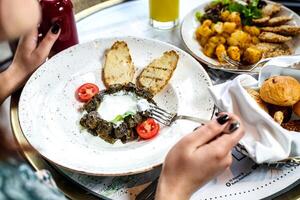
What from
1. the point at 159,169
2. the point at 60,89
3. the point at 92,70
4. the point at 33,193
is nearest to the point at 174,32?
the point at 92,70

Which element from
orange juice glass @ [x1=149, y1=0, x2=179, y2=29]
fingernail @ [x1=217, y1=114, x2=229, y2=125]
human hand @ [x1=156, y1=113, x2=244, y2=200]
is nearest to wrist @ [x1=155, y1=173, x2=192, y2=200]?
human hand @ [x1=156, y1=113, x2=244, y2=200]

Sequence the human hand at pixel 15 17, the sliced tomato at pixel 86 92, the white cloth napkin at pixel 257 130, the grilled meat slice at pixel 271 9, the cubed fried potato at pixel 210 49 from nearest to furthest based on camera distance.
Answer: the human hand at pixel 15 17
the white cloth napkin at pixel 257 130
the sliced tomato at pixel 86 92
the cubed fried potato at pixel 210 49
the grilled meat slice at pixel 271 9

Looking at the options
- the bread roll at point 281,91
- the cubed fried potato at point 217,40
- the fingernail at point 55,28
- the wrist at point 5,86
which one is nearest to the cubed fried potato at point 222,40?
the cubed fried potato at point 217,40

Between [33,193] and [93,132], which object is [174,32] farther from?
[33,193]

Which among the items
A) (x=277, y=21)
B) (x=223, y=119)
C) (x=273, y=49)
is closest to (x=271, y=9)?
(x=277, y=21)

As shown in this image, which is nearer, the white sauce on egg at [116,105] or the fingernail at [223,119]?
the fingernail at [223,119]

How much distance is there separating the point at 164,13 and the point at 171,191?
0.74 metres

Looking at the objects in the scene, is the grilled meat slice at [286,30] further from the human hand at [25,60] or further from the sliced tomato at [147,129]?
the human hand at [25,60]

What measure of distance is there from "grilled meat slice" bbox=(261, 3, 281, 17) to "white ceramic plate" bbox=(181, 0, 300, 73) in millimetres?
19

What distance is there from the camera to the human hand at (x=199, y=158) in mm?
743

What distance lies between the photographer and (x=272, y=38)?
1229 millimetres

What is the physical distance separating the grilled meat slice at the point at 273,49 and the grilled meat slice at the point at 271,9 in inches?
5.5

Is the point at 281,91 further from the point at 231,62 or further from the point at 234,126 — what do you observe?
the point at 231,62

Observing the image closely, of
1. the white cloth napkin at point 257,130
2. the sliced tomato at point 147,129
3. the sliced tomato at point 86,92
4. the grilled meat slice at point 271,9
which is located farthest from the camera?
the grilled meat slice at point 271,9
